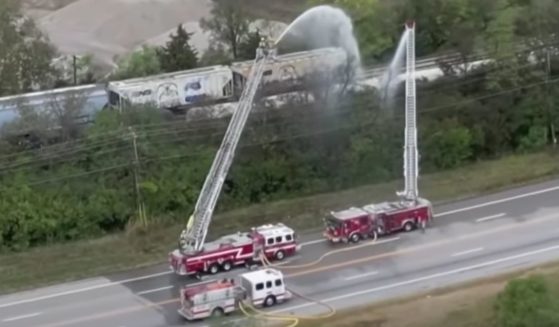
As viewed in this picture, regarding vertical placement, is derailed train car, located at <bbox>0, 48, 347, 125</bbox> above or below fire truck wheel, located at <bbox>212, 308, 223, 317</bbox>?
above

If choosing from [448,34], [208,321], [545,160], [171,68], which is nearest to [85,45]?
[171,68]

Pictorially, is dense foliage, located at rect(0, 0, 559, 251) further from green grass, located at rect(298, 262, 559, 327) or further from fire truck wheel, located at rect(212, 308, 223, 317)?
green grass, located at rect(298, 262, 559, 327)

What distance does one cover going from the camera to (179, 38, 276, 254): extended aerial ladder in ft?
82.1

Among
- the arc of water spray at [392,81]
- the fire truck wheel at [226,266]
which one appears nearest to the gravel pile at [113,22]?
the arc of water spray at [392,81]

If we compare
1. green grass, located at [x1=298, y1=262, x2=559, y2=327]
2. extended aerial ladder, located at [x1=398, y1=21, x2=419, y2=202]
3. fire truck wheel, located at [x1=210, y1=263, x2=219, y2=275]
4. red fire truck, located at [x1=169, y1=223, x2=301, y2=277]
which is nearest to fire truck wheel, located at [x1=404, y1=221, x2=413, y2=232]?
extended aerial ladder, located at [x1=398, y1=21, x2=419, y2=202]

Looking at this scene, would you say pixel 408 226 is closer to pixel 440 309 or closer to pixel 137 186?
pixel 440 309

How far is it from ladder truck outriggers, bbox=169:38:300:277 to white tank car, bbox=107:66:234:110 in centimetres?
559

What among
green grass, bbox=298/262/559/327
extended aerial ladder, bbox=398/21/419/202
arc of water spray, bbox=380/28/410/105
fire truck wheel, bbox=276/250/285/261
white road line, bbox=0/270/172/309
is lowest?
green grass, bbox=298/262/559/327

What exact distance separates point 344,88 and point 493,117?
12.9 feet

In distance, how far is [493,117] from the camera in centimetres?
3106

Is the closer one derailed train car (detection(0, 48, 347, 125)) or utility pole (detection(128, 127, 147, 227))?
utility pole (detection(128, 127, 147, 227))

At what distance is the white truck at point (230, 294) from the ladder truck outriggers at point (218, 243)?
139 cm

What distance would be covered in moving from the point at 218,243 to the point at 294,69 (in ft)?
26.1

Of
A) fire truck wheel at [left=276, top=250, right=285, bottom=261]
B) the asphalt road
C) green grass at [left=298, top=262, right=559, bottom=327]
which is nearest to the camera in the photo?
green grass at [left=298, top=262, right=559, bottom=327]
